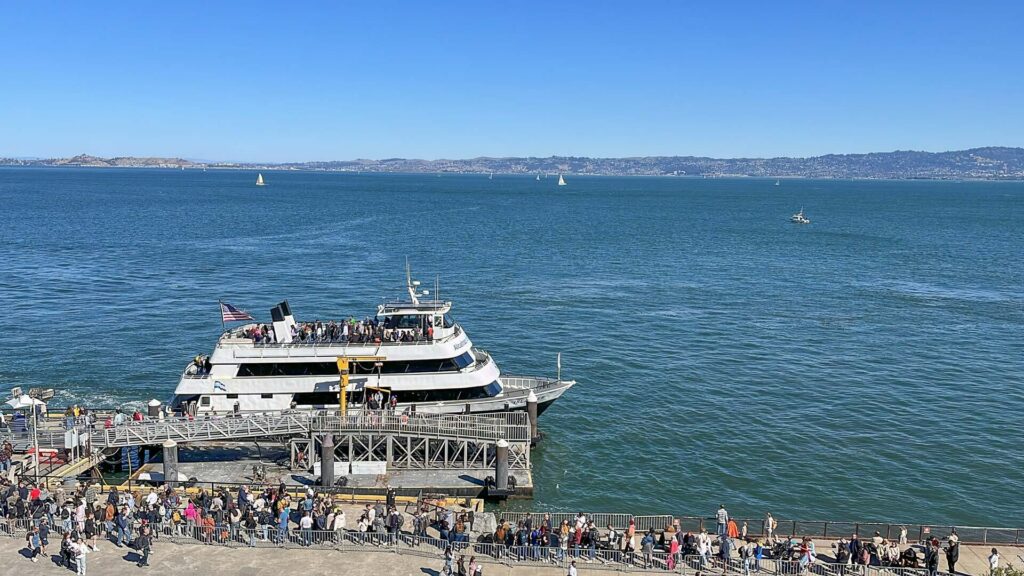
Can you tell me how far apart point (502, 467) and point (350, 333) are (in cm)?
1066

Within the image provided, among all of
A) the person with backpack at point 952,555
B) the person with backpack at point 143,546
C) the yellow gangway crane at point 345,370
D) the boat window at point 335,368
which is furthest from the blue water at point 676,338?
the person with backpack at point 143,546

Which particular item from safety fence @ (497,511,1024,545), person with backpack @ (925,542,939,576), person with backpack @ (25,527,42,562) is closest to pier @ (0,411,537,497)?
safety fence @ (497,511,1024,545)

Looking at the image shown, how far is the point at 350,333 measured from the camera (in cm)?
4103

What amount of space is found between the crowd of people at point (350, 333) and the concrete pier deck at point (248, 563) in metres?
15.1

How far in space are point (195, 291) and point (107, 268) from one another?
19264 millimetres

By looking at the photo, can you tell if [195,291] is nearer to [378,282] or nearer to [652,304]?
[378,282]

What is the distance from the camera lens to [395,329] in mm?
41469

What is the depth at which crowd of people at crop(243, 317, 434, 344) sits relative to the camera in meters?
40.6

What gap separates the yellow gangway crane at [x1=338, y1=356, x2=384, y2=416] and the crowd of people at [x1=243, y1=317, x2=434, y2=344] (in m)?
0.92

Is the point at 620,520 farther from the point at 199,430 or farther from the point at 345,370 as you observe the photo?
the point at 199,430

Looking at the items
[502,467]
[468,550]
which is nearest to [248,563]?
[468,550]

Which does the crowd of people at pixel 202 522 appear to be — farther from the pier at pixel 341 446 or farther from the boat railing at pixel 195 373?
A: the boat railing at pixel 195 373

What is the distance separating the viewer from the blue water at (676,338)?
3969 cm

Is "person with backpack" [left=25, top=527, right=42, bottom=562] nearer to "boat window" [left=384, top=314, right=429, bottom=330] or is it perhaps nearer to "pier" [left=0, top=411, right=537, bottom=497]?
"pier" [left=0, top=411, right=537, bottom=497]
